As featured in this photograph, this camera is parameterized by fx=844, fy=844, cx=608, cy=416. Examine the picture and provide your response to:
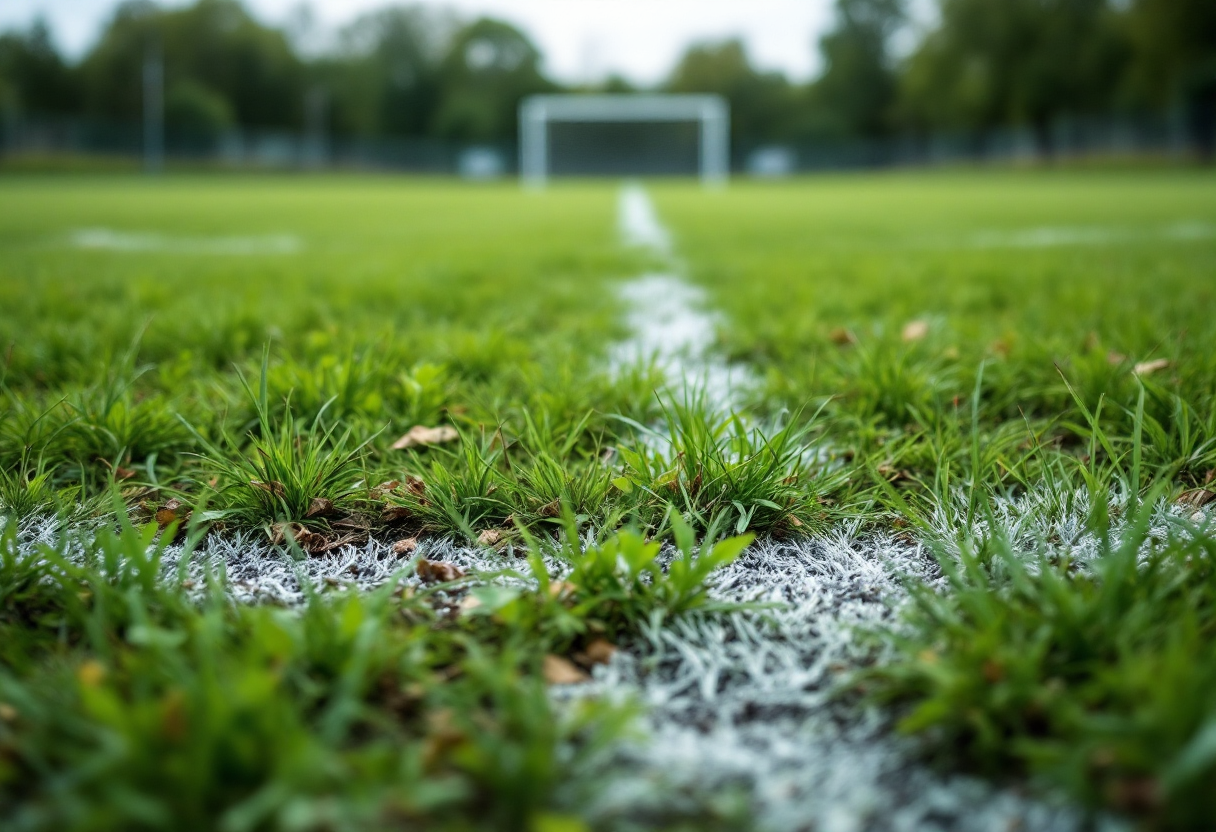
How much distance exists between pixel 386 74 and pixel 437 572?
68204mm

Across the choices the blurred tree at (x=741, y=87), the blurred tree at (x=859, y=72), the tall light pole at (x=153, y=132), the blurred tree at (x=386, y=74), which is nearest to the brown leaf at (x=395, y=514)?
the tall light pole at (x=153, y=132)

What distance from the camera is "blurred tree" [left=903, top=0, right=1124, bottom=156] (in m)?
43.6

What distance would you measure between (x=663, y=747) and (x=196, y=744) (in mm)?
472

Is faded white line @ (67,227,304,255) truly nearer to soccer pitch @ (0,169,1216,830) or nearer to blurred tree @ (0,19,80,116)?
soccer pitch @ (0,169,1216,830)

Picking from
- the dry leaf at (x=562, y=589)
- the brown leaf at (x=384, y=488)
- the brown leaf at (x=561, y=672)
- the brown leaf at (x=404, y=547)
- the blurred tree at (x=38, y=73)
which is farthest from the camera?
the blurred tree at (x=38, y=73)

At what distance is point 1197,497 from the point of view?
148cm

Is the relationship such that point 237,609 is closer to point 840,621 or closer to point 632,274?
point 840,621

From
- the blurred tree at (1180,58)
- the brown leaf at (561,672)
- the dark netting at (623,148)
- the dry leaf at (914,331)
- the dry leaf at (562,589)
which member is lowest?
the brown leaf at (561,672)

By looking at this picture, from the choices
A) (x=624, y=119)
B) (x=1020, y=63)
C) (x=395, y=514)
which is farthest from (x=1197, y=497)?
(x=1020, y=63)

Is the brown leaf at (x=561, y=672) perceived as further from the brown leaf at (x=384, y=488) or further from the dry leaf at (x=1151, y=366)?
the dry leaf at (x=1151, y=366)

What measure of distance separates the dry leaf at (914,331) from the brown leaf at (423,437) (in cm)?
152

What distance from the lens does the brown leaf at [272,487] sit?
1.49 meters

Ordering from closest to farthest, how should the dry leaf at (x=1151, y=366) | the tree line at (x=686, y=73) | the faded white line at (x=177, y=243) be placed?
the dry leaf at (x=1151, y=366)
the faded white line at (x=177, y=243)
the tree line at (x=686, y=73)

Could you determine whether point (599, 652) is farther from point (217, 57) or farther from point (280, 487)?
point (217, 57)
